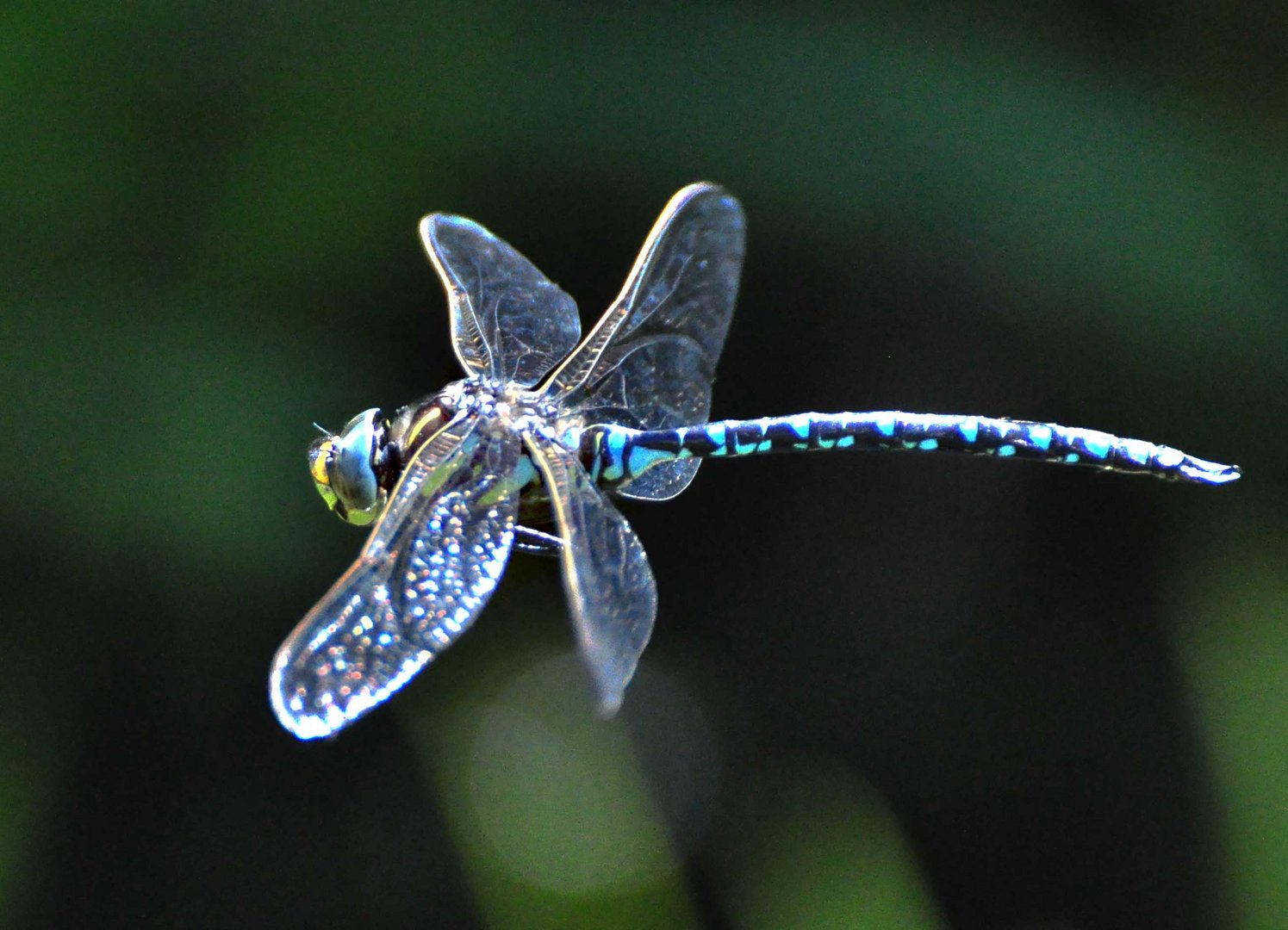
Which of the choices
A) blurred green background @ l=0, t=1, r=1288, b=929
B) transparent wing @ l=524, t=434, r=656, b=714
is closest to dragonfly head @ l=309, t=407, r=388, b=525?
transparent wing @ l=524, t=434, r=656, b=714

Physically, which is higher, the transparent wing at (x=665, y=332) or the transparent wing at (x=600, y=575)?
the transparent wing at (x=665, y=332)

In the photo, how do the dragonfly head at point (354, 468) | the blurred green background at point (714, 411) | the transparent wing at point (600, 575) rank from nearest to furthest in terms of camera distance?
the transparent wing at point (600, 575) < the dragonfly head at point (354, 468) < the blurred green background at point (714, 411)

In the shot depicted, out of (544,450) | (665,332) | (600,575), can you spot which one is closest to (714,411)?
(665,332)

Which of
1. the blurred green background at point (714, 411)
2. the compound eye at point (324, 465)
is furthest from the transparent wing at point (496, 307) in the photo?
the blurred green background at point (714, 411)

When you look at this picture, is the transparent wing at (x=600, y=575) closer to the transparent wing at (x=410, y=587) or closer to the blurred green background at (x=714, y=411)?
the transparent wing at (x=410, y=587)

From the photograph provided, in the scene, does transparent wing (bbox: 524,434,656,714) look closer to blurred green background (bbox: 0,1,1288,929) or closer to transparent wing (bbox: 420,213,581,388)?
transparent wing (bbox: 420,213,581,388)

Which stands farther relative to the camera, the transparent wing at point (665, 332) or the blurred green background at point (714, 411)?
the blurred green background at point (714, 411)
